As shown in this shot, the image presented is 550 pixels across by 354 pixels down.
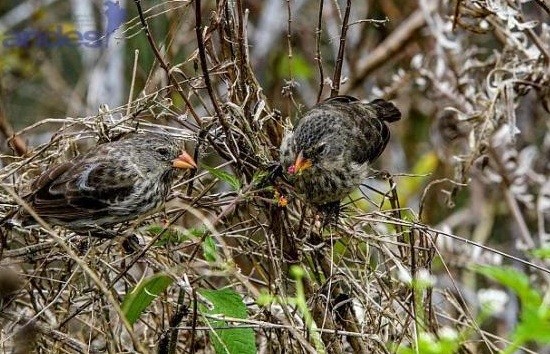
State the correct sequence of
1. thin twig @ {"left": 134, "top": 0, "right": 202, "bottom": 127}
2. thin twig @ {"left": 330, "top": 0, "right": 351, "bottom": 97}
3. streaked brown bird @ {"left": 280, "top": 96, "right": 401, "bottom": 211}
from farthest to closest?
1. streaked brown bird @ {"left": 280, "top": 96, "right": 401, "bottom": 211}
2. thin twig @ {"left": 330, "top": 0, "right": 351, "bottom": 97}
3. thin twig @ {"left": 134, "top": 0, "right": 202, "bottom": 127}

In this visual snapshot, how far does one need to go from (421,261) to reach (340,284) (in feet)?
0.89

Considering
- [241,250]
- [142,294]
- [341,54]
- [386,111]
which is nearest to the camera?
Answer: [142,294]

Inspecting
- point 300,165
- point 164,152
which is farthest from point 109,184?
point 300,165

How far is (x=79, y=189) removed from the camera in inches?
131

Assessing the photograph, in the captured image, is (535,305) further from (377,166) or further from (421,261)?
(377,166)

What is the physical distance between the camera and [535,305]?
155cm

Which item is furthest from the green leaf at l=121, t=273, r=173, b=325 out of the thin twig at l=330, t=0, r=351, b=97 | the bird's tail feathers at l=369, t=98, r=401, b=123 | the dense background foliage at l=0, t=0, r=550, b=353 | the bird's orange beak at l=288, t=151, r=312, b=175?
the bird's tail feathers at l=369, t=98, r=401, b=123

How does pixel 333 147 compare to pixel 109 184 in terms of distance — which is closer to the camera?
pixel 109 184

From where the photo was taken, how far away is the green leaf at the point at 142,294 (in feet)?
8.61

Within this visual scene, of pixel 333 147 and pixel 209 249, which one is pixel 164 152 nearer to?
pixel 333 147

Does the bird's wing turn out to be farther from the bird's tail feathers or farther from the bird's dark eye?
the bird's tail feathers

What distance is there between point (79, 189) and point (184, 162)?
392 millimetres

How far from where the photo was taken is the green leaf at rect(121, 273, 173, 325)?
2623mm

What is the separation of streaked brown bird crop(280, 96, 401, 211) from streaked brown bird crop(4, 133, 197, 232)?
1.35ft
